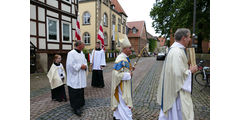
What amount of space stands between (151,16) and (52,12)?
13.8 metres

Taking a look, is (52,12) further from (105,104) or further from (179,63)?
(179,63)

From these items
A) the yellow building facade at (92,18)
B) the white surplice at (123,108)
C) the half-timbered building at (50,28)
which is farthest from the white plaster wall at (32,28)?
the yellow building facade at (92,18)

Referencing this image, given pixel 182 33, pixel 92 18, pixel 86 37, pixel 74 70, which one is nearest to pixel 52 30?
pixel 74 70

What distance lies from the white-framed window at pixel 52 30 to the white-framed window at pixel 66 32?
2.35ft

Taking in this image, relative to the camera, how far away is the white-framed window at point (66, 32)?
11926mm

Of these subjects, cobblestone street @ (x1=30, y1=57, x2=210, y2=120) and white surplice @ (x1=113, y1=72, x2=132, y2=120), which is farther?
cobblestone street @ (x1=30, y1=57, x2=210, y2=120)

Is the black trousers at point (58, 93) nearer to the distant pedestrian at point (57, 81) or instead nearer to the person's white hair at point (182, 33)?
the distant pedestrian at point (57, 81)

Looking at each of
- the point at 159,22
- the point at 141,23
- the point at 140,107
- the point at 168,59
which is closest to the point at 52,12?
the point at 140,107

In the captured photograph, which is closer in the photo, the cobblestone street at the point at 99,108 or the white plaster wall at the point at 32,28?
the cobblestone street at the point at 99,108

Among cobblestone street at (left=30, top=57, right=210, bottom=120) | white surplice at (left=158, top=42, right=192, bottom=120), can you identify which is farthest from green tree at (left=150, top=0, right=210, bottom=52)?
white surplice at (left=158, top=42, right=192, bottom=120)

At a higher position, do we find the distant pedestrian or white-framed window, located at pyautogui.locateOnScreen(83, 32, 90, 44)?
white-framed window, located at pyautogui.locateOnScreen(83, 32, 90, 44)

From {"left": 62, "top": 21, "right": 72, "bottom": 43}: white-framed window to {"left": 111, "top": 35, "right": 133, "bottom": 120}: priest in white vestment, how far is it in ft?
34.0

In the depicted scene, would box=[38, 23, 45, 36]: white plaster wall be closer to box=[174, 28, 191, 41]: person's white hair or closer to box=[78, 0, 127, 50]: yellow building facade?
box=[174, 28, 191, 41]: person's white hair

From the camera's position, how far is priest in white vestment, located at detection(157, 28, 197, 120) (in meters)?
2.15
